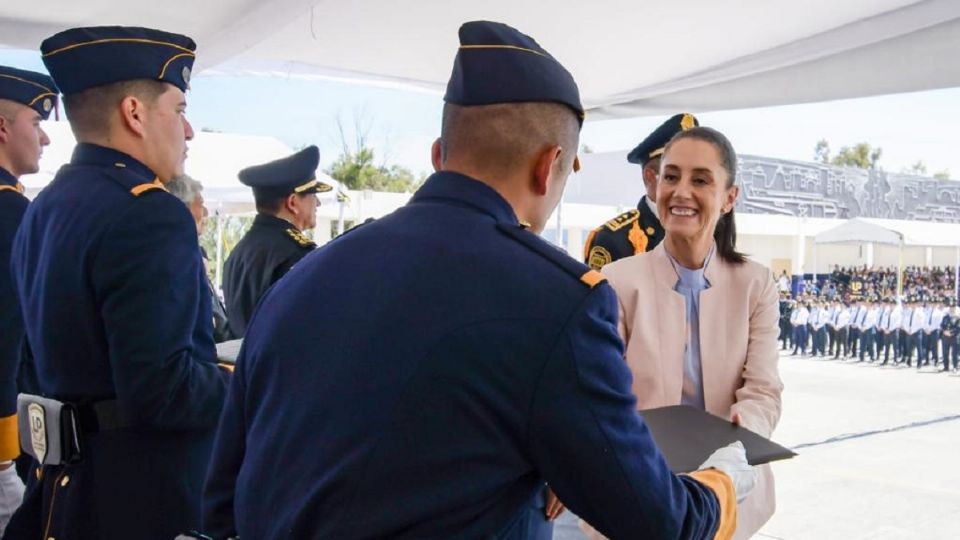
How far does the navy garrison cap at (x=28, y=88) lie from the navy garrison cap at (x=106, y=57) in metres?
1.10

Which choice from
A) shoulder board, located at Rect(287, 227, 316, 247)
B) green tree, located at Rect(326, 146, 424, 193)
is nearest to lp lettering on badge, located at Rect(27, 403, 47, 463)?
shoulder board, located at Rect(287, 227, 316, 247)

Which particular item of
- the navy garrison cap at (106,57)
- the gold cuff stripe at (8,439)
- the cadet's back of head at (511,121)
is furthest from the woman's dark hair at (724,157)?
the gold cuff stripe at (8,439)

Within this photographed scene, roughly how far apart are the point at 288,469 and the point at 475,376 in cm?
27

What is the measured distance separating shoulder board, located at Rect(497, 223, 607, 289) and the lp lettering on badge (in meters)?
1.30

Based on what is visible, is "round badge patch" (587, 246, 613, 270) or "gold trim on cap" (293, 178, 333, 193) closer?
"round badge patch" (587, 246, 613, 270)

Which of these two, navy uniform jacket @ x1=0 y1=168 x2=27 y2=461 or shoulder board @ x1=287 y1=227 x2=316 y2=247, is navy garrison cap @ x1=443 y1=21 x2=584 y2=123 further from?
shoulder board @ x1=287 y1=227 x2=316 y2=247

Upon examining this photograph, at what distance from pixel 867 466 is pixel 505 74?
7.09m

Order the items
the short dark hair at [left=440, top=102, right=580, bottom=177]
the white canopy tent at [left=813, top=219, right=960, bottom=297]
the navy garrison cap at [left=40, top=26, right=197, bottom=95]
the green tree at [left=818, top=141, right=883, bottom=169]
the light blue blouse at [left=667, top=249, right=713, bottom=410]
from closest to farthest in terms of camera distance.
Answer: the short dark hair at [left=440, top=102, right=580, bottom=177] → the navy garrison cap at [left=40, top=26, right=197, bottom=95] → the light blue blouse at [left=667, top=249, right=713, bottom=410] → the white canopy tent at [left=813, top=219, right=960, bottom=297] → the green tree at [left=818, top=141, right=883, bottom=169]

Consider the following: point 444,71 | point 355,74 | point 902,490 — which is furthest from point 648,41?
point 902,490

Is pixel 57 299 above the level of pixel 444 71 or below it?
below

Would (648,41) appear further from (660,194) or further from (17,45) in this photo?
(17,45)

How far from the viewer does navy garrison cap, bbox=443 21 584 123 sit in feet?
3.89

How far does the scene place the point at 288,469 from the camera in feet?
3.48

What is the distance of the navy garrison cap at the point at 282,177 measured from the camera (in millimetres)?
3973
